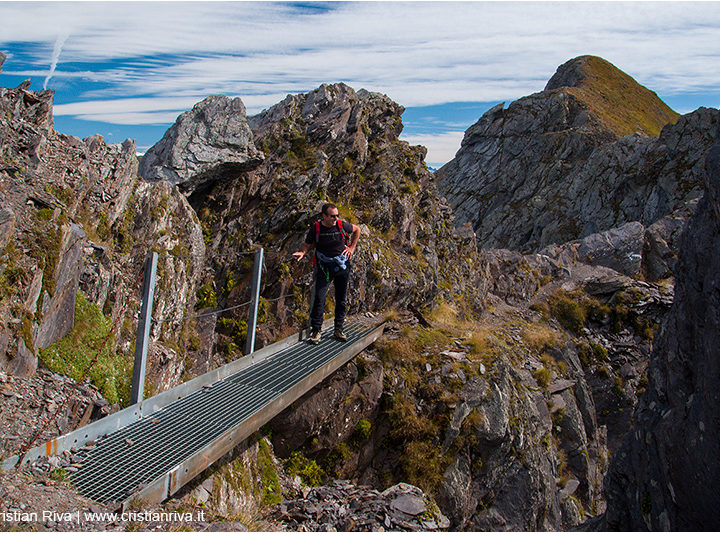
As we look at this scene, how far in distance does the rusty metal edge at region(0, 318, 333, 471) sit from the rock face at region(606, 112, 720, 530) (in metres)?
6.83

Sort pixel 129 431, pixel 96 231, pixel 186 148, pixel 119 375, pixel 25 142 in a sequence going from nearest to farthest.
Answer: pixel 129 431
pixel 119 375
pixel 25 142
pixel 96 231
pixel 186 148

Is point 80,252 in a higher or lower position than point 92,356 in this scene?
higher

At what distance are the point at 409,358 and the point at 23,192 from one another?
363 inches

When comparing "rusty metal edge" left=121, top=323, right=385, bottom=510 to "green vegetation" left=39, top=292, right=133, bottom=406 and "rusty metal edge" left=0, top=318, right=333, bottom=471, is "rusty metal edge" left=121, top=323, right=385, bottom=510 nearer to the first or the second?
"rusty metal edge" left=0, top=318, right=333, bottom=471

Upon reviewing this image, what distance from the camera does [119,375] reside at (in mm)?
7906

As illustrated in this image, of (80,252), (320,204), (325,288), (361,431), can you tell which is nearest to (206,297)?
(325,288)

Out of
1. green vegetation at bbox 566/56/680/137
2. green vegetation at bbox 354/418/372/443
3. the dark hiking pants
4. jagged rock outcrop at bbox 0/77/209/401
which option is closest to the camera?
jagged rock outcrop at bbox 0/77/209/401

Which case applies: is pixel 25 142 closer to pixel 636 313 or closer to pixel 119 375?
pixel 119 375

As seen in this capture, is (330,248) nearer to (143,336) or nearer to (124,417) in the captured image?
(143,336)

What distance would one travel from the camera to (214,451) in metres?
6.41

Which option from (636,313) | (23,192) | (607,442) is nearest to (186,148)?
(23,192)

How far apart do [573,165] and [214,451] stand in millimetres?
83730

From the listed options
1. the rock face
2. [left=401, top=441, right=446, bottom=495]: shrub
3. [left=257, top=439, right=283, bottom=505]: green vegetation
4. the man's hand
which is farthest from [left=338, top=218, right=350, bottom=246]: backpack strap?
the rock face

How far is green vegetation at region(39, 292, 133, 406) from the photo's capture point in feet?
23.7
